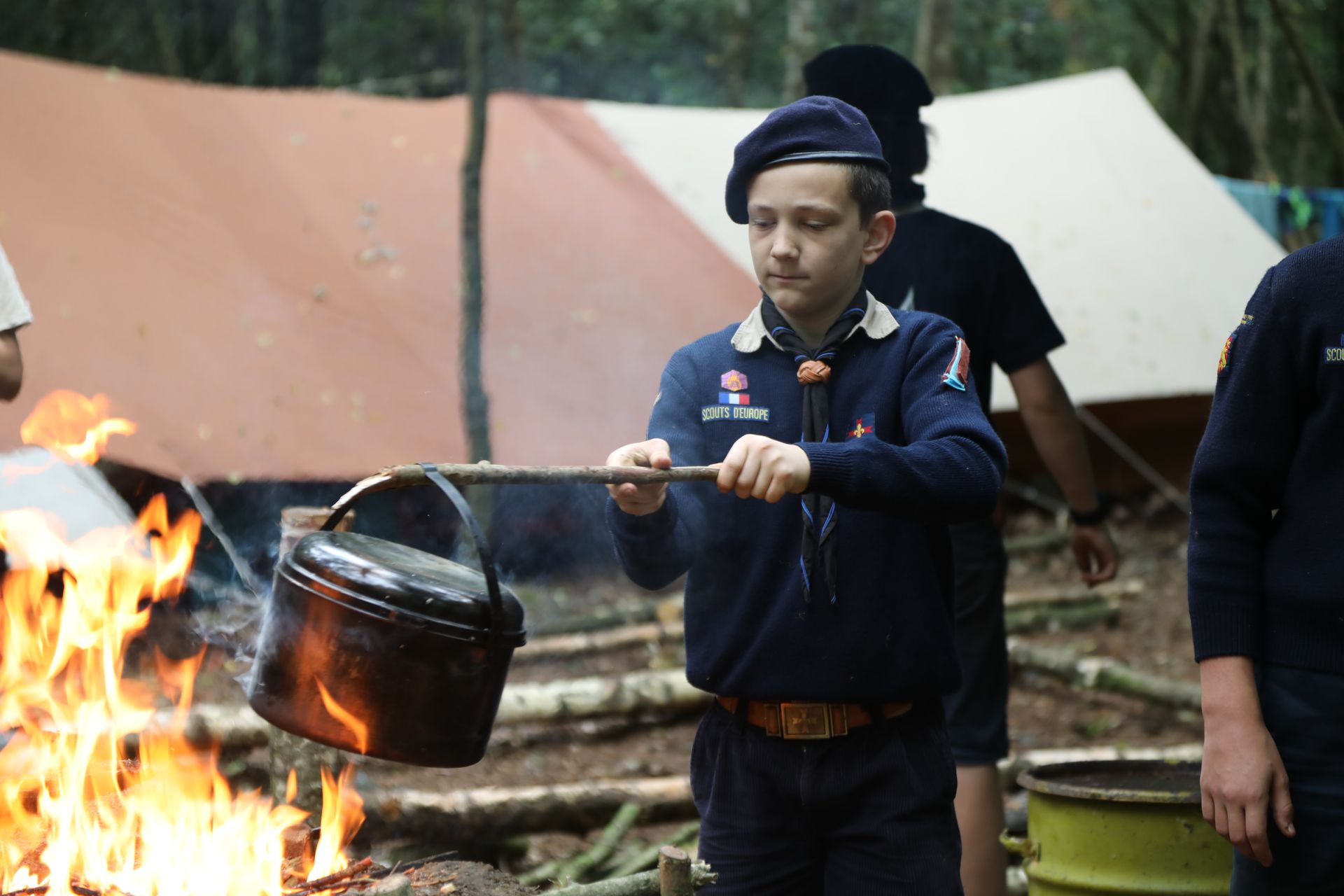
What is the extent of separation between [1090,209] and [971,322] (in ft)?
19.7

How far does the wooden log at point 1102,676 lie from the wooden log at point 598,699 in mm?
1810

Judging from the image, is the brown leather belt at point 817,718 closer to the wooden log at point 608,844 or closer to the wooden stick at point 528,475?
the wooden stick at point 528,475

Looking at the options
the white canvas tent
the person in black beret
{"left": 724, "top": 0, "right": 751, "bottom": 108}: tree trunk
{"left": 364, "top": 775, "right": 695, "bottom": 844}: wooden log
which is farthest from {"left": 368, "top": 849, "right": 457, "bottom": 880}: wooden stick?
{"left": 724, "top": 0, "right": 751, "bottom": 108}: tree trunk

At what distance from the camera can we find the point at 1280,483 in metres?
1.90

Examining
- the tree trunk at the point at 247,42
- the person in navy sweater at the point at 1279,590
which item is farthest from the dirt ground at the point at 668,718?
the tree trunk at the point at 247,42

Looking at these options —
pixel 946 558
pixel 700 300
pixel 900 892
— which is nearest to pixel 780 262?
pixel 946 558

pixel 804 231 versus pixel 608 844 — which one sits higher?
pixel 804 231

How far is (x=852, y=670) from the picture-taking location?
195 cm

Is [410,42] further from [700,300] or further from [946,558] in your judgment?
[946,558]

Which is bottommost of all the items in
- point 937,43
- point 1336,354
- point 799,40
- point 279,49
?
point 1336,354

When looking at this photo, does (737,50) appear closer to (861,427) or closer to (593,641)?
(593,641)

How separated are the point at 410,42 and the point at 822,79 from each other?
1214 cm

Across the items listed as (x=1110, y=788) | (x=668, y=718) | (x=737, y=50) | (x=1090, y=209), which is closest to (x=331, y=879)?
(x=1110, y=788)

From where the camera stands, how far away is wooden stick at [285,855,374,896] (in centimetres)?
196
